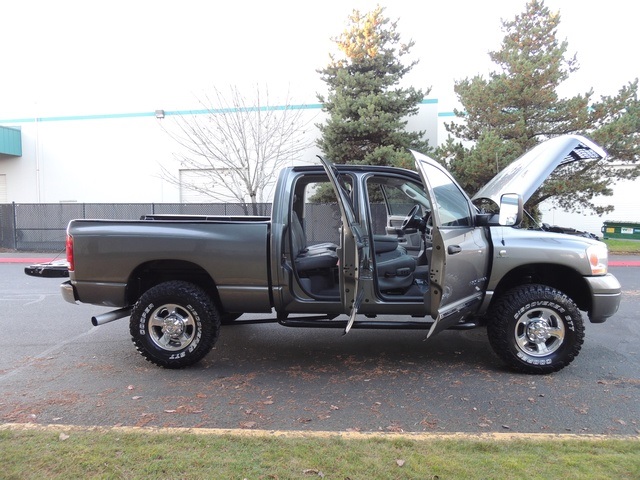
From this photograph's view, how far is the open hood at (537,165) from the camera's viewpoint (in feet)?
14.9

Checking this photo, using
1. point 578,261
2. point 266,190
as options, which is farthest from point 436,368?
point 266,190

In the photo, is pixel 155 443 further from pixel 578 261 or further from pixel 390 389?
pixel 578 261

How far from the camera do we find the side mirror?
4.14m

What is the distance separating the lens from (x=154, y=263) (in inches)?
185

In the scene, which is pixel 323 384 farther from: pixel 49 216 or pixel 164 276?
pixel 49 216

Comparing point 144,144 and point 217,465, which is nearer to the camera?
point 217,465

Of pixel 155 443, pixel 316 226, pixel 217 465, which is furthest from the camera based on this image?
pixel 316 226

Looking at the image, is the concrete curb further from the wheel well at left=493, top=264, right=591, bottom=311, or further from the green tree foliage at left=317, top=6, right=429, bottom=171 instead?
the green tree foliage at left=317, top=6, right=429, bottom=171

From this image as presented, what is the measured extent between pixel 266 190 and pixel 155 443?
58.3 feet

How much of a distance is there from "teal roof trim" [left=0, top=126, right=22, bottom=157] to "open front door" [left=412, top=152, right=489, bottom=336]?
23953 millimetres

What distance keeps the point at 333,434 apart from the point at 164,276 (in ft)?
8.76

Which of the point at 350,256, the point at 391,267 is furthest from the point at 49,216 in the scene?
the point at 350,256

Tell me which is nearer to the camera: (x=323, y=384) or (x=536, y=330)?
(x=323, y=384)

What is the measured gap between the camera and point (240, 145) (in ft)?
62.4
